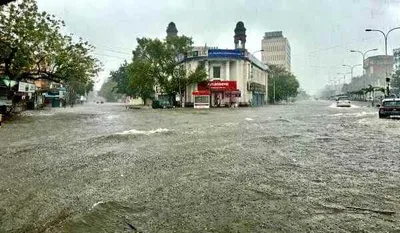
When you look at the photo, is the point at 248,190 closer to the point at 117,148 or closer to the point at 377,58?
the point at 117,148

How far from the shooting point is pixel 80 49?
3856 centimetres

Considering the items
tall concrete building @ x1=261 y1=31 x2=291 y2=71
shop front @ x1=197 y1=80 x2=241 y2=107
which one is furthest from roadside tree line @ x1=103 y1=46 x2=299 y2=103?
tall concrete building @ x1=261 y1=31 x2=291 y2=71

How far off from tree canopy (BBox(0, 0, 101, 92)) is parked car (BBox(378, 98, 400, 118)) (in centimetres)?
2672

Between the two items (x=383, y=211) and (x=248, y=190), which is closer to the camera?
(x=383, y=211)

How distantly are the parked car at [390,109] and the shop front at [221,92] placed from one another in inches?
1384

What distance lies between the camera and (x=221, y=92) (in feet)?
206

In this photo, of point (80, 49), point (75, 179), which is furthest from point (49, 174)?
point (80, 49)

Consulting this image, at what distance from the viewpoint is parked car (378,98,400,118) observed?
26.4 meters

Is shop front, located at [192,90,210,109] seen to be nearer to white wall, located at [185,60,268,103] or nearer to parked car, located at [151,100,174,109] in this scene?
white wall, located at [185,60,268,103]

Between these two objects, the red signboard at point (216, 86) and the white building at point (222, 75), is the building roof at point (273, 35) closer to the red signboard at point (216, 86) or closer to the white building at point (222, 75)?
the white building at point (222, 75)

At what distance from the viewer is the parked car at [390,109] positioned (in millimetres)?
26409

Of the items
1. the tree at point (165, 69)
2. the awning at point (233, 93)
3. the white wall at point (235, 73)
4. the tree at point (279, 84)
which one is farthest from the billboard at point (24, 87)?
the tree at point (279, 84)

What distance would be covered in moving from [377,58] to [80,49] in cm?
16251

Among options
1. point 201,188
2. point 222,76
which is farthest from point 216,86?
point 201,188
